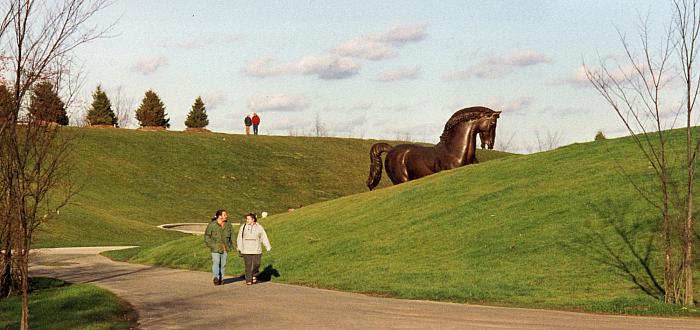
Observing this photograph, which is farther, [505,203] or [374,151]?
[374,151]

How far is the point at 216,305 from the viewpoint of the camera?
20.0 metres

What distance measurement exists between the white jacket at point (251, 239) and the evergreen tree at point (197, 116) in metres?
92.4

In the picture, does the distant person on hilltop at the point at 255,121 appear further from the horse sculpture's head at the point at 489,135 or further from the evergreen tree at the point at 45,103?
the evergreen tree at the point at 45,103

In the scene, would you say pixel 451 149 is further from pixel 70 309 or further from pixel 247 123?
pixel 247 123

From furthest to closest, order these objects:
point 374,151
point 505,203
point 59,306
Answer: point 374,151, point 505,203, point 59,306

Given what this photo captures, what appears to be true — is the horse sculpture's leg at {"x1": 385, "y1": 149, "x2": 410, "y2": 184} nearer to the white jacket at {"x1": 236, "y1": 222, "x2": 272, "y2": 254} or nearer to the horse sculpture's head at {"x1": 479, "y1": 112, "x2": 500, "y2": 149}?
the horse sculpture's head at {"x1": 479, "y1": 112, "x2": 500, "y2": 149}

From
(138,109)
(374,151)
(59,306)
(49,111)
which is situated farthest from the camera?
(138,109)

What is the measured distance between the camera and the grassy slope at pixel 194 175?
71125 millimetres

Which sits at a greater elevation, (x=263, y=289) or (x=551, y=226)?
(x=551, y=226)

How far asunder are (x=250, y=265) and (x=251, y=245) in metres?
0.57

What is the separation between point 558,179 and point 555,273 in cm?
914

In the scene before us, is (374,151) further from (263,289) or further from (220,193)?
(220,193)

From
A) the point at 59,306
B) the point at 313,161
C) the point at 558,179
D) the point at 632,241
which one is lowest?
the point at 59,306

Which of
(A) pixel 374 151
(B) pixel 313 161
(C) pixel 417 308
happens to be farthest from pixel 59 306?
(B) pixel 313 161
